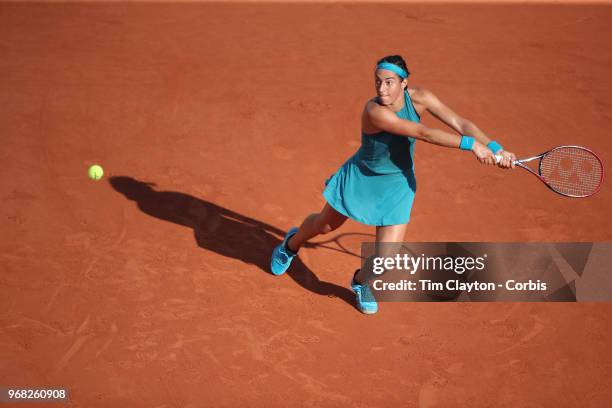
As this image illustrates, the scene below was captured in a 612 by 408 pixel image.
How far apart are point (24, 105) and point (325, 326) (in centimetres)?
492

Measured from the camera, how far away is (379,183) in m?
5.03

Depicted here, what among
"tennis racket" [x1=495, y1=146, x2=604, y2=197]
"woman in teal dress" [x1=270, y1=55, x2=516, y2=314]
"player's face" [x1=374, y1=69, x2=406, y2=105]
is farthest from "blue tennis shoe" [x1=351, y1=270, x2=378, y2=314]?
"tennis racket" [x1=495, y1=146, x2=604, y2=197]

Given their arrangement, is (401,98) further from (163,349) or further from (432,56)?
(432,56)

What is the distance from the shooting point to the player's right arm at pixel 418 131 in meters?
4.52

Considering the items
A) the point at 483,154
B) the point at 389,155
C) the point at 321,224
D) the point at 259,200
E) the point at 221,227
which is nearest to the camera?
the point at 483,154

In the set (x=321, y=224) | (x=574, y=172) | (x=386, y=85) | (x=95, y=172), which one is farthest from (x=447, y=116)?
(x=95, y=172)

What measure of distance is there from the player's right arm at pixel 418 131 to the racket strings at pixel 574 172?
6.16 ft

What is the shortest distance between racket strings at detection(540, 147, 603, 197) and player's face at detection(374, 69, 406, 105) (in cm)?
218

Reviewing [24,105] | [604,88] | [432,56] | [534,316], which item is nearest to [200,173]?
[24,105]

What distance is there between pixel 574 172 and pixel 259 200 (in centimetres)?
290

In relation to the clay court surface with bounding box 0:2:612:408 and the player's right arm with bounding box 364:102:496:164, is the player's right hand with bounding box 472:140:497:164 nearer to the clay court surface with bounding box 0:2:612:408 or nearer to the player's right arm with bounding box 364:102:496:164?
the player's right arm with bounding box 364:102:496:164

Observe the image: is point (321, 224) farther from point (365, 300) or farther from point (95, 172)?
point (95, 172)

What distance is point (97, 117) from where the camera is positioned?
26.4 feet

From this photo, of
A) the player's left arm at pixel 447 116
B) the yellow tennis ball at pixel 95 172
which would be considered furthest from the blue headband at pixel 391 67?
the yellow tennis ball at pixel 95 172
